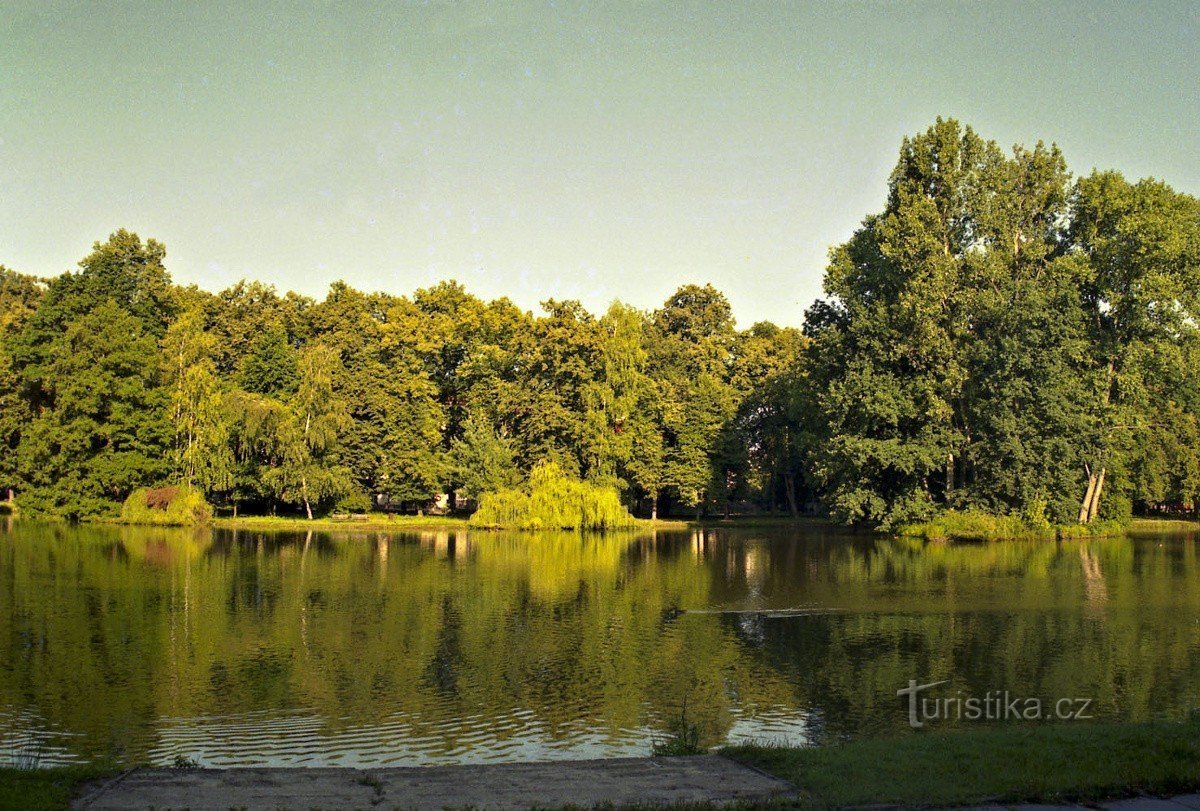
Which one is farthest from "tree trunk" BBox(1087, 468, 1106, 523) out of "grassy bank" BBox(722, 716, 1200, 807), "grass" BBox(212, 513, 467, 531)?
"grassy bank" BBox(722, 716, 1200, 807)

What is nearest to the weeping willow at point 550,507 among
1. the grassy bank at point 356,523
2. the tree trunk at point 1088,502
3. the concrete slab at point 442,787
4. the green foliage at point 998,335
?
the grassy bank at point 356,523

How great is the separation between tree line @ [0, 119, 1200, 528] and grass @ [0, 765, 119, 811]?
147 ft

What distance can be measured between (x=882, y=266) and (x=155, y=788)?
49761 millimetres

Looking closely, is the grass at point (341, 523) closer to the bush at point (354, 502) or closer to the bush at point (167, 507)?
the bush at point (354, 502)

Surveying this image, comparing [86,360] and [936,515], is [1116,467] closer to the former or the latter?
[936,515]

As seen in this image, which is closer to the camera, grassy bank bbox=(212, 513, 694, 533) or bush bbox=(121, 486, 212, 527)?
bush bbox=(121, 486, 212, 527)

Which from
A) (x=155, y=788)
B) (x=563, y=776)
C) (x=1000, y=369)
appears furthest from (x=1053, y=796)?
(x=1000, y=369)

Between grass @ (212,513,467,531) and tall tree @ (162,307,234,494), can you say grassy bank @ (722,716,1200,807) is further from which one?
tall tree @ (162,307,234,494)

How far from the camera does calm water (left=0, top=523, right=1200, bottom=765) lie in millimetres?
13984

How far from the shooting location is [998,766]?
949 centimetres

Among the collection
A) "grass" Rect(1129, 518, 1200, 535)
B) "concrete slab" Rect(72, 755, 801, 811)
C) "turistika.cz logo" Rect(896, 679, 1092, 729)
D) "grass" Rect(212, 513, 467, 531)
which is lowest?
"turistika.cz logo" Rect(896, 679, 1092, 729)

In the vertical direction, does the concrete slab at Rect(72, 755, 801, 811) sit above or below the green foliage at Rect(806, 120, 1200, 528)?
below

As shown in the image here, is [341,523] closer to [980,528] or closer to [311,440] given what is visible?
[311,440]

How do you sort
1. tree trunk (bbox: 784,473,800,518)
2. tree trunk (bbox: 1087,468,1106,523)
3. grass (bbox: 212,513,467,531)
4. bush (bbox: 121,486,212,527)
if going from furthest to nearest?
tree trunk (bbox: 784,473,800,518)
grass (bbox: 212,513,467,531)
tree trunk (bbox: 1087,468,1106,523)
bush (bbox: 121,486,212,527)
